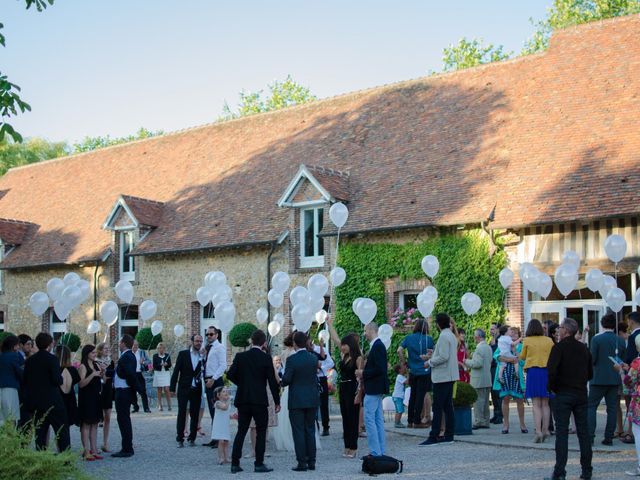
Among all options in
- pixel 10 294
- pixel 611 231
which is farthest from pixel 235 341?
pixel 10 294

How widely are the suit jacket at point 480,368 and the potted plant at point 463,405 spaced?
464 mm

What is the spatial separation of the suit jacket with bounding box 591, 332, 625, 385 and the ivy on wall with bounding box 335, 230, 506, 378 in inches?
313

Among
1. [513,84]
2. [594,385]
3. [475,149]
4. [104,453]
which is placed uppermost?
[513,84]

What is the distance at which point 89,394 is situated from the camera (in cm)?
1280

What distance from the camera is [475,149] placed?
2406cm

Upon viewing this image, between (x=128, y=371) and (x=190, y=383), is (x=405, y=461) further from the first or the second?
(x=128, y=371)

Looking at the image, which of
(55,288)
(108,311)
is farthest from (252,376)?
(108,311)

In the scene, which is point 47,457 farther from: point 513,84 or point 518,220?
point 513,84

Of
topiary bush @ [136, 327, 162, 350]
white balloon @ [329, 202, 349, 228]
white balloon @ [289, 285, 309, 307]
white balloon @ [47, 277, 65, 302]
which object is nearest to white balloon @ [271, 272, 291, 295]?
white balloon @ [289, 285, 309, 307]

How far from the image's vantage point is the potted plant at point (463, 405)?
14516 mm

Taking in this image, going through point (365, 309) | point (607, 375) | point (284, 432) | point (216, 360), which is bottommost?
point (284, 432)

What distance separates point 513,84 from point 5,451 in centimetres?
2056

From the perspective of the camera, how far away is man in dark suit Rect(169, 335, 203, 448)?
1441 cm

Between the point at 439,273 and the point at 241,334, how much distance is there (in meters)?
6.16
